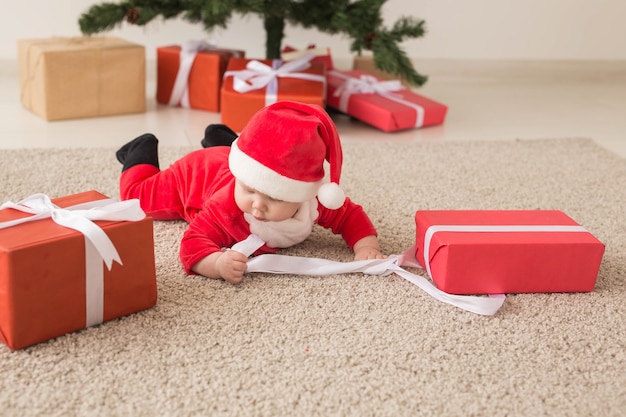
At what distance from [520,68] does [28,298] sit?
2313 mm

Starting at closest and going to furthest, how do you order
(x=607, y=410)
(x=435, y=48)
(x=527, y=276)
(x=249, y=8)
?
1. (x=607, y=410)
2. (x=527, y=276)
3. (x=249, y=8)
4. (x=435, y=48)

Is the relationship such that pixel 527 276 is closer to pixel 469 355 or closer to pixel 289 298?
pixel 469 355

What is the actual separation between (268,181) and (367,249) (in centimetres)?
24

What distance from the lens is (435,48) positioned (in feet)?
8.86

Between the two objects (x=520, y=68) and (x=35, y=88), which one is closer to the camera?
(x=35, y=88)

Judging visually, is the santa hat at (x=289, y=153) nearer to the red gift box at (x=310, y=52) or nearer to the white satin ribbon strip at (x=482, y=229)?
the white satin ribbon strip at (x=482, y=229)

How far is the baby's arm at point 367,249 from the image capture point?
1197mm

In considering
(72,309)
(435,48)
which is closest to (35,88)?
(72,309)

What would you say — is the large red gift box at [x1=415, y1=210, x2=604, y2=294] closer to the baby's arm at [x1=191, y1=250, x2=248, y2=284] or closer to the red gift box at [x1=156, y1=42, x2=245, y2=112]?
the baby's arm at [x1=191, y1=250, x2=248, y2=284]

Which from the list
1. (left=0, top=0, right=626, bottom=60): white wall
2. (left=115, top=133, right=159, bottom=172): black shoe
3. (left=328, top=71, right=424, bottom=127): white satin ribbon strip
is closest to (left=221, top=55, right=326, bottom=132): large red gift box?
(left=328, top=71, right=424, bottom=127): white satin ribbon strip

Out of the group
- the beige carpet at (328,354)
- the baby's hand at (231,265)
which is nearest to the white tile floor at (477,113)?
the beige carpet at (328,354)

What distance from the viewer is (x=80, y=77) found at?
1.95m

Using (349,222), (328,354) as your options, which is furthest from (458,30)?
(328,354)

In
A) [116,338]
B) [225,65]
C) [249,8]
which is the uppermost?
[249,8]
